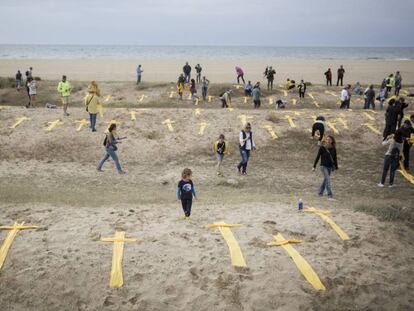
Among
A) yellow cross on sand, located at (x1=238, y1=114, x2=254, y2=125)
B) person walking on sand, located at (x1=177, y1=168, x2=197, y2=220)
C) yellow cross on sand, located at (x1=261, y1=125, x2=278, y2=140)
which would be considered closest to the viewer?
person walking on sand, located at (x1=177, y1=168, x2=197, y2=220)

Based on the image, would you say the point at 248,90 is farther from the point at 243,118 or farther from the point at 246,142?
the point at 246,142

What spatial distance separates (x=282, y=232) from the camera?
8633 millimetres

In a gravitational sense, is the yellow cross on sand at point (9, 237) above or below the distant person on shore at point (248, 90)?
below

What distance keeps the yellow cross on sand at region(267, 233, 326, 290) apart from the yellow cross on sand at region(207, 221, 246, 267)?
712 mm

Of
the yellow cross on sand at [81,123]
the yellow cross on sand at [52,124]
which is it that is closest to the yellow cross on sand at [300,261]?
the yellow cross on sand at [81,123]

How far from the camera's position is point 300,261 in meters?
7.41

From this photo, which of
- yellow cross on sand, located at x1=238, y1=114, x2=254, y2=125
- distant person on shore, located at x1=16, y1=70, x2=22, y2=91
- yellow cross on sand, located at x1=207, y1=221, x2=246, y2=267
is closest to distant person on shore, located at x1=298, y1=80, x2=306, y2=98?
yellow cross on sand, located at x1=238, y1=114, x2=254, y2=125

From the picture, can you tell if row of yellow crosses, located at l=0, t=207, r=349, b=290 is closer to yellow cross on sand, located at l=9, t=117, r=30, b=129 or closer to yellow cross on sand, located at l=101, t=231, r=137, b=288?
yellow cross on sand, located at l=101, t=231, r=137, b=288

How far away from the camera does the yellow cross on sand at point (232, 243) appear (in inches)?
291

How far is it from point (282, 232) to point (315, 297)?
219 centimetres

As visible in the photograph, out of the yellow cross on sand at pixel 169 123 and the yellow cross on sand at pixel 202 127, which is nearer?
the yellow cross on sand at pixel 202 127

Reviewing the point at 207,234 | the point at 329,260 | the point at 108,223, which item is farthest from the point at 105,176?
the point at 329,260

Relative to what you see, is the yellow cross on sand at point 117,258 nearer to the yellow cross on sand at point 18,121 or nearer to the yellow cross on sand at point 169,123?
the yellow cross on sand at point 169,123

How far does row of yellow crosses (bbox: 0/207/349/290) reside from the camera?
273 inches
